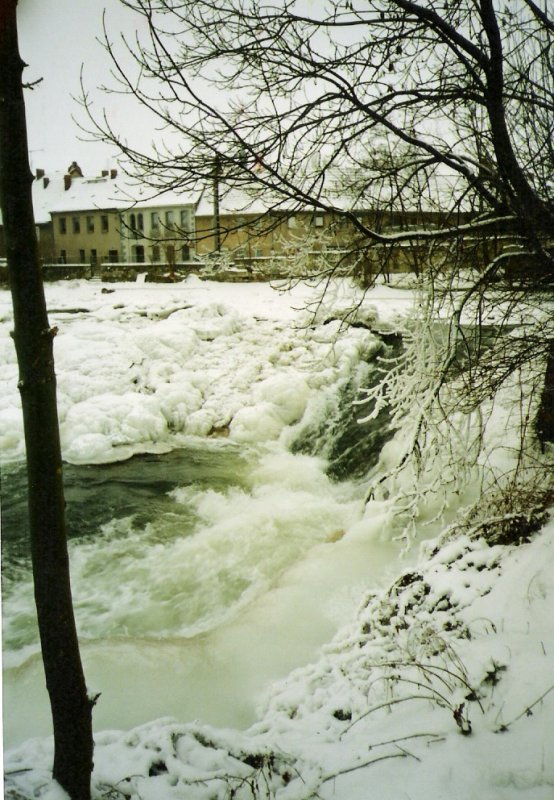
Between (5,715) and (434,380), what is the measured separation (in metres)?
3.79

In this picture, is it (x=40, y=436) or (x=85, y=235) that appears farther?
(x=85, y=235)

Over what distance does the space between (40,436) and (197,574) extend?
10.7 feet

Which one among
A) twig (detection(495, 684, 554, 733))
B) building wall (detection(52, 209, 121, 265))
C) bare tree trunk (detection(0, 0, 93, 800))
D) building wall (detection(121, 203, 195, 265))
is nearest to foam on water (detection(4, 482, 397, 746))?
bare tree trunk (detection(0, 0, 93, 800))

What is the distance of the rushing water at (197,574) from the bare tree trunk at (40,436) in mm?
Result: 1333

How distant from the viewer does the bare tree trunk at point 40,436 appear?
1.33 m

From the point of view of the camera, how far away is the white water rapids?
317 cm

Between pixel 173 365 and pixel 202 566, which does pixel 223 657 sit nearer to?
pixel 202 566

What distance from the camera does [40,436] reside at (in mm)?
1473

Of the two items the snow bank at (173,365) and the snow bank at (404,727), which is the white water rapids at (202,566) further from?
the snow bank at (404,727)

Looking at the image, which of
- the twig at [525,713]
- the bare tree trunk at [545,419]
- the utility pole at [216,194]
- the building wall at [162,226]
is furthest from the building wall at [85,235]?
the bare tree trunk at [545,419]

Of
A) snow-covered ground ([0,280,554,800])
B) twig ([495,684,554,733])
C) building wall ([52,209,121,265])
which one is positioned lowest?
snow-covered ground ([0,280,554,800])

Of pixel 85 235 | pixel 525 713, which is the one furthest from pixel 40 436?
pixel 85 235

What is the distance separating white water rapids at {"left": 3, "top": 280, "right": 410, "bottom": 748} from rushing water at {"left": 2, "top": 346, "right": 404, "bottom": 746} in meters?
0.01

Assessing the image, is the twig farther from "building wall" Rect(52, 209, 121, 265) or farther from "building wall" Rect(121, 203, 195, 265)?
"building wall" Rect(52, 209, 121, 265)
